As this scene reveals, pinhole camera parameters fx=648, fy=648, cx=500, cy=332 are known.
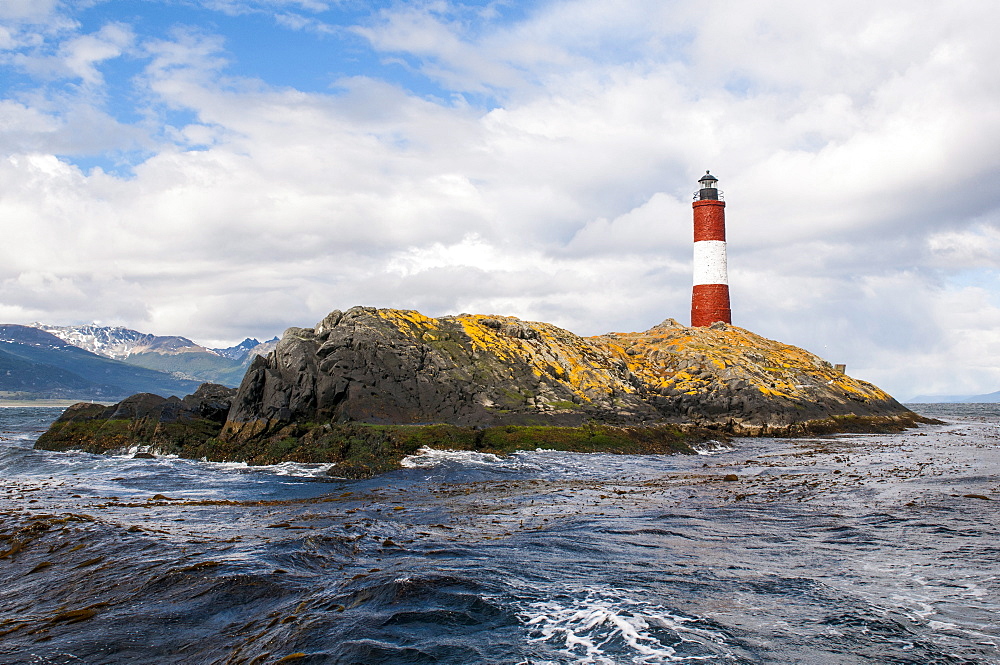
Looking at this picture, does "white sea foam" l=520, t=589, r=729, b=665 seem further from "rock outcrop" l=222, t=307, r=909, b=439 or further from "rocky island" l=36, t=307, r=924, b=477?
"rock outcrop" l=222, t=307, r=909, b=439

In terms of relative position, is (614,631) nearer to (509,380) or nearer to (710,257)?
(509,380)

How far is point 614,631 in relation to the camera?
859 cm

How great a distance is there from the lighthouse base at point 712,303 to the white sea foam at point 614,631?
53.7m

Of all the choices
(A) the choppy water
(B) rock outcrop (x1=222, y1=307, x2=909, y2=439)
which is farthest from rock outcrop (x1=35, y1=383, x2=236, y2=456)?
(A) the choppy water

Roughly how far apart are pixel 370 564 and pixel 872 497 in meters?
15.2

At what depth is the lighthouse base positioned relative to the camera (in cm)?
6028

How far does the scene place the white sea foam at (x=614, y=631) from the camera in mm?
7867

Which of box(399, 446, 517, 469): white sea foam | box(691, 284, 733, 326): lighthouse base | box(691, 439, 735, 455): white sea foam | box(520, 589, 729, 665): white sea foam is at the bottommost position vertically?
box(520, 589, 729, 665): white sea foam

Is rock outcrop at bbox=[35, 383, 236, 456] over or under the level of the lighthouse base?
under

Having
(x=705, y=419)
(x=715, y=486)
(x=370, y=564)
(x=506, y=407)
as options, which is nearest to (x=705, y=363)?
(x=705, y=419)

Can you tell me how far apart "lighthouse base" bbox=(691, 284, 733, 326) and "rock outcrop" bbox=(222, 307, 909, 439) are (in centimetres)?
561

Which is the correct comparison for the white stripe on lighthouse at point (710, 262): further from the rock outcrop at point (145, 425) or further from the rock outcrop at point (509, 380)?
the rock outcrop at point (145, 425)

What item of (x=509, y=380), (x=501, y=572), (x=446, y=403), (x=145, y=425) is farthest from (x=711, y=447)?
(x=145, y=425)

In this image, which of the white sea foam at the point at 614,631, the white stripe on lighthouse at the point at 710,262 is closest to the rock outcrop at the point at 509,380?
the white stripe on lighthouse at the point at 710,262
